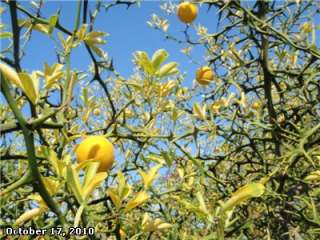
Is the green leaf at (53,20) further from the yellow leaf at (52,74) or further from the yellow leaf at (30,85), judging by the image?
the yellow leaf at (30,85)

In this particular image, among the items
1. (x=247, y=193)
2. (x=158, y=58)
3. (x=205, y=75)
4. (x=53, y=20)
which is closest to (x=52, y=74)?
(x=53, y=20)

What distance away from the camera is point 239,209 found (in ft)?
5.95

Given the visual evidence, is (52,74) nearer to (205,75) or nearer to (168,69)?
(168,69)

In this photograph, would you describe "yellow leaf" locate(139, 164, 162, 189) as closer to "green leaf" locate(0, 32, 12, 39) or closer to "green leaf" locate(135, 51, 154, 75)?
"green leaf" locate(135, 51, 154, 75)

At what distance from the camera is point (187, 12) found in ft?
6.39

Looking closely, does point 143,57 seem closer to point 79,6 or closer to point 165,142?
point 79,6

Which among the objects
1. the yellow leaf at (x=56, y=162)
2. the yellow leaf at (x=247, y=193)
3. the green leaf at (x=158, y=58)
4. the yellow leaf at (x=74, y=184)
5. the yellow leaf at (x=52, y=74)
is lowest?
the yellow leaf at (x=247, y=193)

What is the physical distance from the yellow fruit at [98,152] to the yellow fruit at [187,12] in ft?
4.08

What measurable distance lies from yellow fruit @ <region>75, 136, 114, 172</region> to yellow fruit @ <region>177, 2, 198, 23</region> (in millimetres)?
1244

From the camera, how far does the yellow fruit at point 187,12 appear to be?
1.93 meters

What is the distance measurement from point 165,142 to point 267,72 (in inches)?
28.5

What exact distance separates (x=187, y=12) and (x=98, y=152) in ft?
4.19

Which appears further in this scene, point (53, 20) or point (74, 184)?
point (53, 20)

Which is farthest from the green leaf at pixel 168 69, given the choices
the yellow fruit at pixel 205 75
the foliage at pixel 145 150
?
the yellow fruit at pixel 205 75
